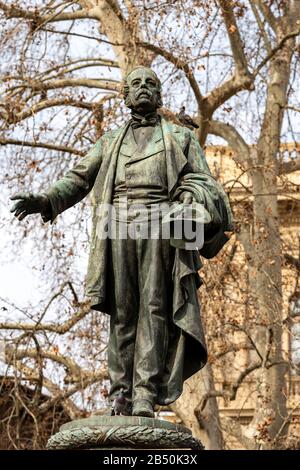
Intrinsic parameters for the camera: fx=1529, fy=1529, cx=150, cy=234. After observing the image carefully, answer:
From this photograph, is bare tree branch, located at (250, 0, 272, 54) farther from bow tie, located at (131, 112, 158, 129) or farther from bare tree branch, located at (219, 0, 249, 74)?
bow tie, located at (131, 112, 158, 129)

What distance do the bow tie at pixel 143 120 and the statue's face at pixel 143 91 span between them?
0.18 feet

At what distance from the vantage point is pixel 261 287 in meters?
22.1

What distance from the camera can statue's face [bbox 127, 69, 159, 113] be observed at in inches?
369

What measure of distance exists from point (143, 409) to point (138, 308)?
2.23 feet

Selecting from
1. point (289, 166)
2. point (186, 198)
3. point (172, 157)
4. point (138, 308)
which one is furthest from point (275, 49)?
point (138, 308)

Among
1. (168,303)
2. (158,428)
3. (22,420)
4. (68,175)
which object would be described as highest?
(22,420)

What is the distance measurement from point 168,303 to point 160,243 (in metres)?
0.36

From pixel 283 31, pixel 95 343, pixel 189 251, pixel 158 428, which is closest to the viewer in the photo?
pixel 158 428

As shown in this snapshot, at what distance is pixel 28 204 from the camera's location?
29.7 ft

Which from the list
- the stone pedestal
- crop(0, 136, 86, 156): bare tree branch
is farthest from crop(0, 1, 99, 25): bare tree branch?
the stone pedestal

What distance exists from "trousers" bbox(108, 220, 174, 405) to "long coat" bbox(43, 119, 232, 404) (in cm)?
7

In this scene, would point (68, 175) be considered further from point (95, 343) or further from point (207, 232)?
point (95, 343)

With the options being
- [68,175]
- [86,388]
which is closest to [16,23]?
[86,388]

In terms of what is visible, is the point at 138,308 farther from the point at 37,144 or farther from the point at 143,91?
the point at 37,144
